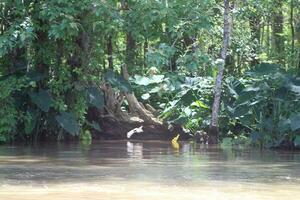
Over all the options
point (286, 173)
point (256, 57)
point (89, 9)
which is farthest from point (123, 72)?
point (286, 173)

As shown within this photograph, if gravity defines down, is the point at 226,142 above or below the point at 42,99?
below

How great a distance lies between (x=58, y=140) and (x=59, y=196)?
9.05 meters

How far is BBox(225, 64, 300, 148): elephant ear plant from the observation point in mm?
12656

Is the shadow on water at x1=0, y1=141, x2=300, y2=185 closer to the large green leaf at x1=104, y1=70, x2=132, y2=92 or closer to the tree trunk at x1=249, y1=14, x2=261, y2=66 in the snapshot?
the large green leaf at x1=104, y1=70, x2=132, y2=92

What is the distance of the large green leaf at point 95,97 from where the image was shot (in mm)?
14258

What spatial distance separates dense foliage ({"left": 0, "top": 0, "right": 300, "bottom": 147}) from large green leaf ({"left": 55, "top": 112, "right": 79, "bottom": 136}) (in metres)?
0.02

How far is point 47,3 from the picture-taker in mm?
12531

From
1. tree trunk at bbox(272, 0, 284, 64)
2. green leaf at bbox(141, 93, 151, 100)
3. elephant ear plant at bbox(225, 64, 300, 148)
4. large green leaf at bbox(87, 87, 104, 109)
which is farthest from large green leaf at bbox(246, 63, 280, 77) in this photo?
tree trunk at bbox(272, 0, 284, 64)

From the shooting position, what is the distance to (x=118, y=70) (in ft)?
55.1

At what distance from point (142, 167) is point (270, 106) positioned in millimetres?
5940

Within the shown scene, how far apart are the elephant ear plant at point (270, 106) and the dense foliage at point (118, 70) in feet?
0.07

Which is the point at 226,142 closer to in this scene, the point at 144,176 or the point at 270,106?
the point at 270,106

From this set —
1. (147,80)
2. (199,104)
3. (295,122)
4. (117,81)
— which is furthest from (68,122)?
(295,122)

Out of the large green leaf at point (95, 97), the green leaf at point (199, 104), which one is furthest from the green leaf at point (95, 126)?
the green leaf at point (199, 104)
